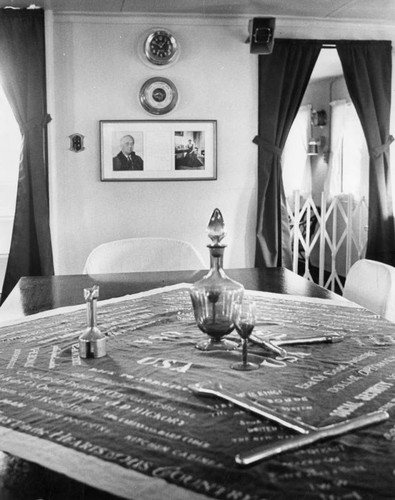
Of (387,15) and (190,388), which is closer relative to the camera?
(190,388)

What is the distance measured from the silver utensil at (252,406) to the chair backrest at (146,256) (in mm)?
1918

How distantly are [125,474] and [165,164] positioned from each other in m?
4.00

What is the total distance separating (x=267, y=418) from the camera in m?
1.20

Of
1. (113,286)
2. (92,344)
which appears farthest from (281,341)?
(113,286)

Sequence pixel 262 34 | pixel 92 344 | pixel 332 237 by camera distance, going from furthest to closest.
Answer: pixel 332 237 < pixel 262 34 < pixel 92 344

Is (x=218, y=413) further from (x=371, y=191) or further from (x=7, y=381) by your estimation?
(x=371, y=191)

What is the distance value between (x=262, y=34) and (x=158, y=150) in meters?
1.10

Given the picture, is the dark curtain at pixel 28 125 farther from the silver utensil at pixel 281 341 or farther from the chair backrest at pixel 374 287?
the silver utensil at pixel 281 341

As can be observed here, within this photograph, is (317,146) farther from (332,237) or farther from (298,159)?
(332,237)

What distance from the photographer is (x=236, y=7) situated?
4621 millimetres

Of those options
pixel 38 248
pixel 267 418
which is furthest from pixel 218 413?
pixel 38 248

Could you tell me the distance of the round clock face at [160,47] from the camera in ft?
15.5

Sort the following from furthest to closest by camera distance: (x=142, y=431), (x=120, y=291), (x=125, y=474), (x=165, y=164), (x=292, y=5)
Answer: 1. (x=165, y=164)
2. (x=292, y=5)
3. (x=120, y=291)
4. (x=142, y=431)
5. (x=125, y=474)

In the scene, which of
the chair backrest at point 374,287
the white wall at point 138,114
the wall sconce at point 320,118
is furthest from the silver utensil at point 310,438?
the wall sconce at point 320,118
